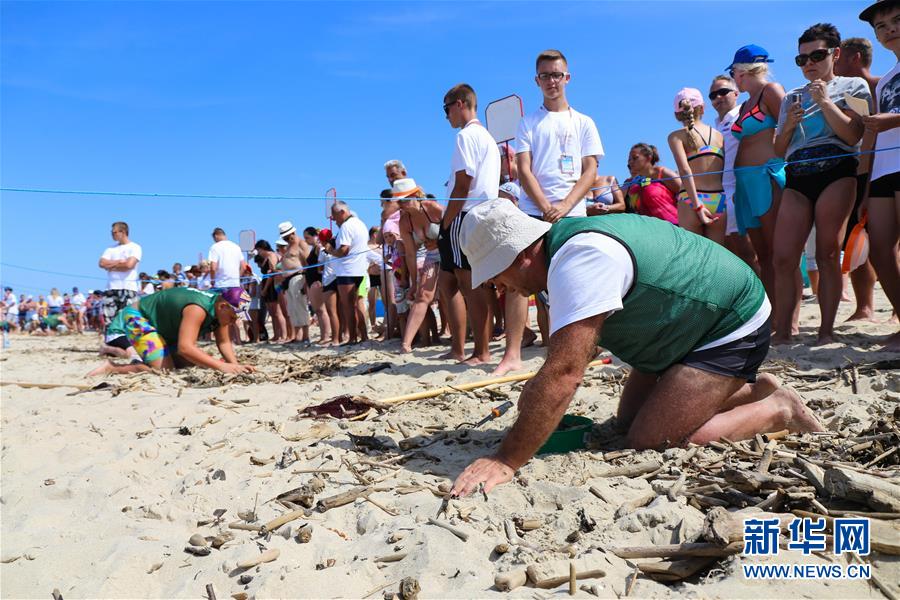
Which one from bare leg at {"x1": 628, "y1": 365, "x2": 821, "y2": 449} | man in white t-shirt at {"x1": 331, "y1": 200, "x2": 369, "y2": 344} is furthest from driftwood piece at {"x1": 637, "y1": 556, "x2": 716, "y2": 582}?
man in white t-shirt at {"x1": 331, "y1": 200, "x2": 369, "y2": 344}

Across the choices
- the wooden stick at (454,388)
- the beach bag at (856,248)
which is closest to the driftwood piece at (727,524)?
the wooden stick at (454,388)

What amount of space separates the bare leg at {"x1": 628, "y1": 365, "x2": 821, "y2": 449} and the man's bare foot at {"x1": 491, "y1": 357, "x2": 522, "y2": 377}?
2.03 metres

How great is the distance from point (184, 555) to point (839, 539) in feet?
7.20

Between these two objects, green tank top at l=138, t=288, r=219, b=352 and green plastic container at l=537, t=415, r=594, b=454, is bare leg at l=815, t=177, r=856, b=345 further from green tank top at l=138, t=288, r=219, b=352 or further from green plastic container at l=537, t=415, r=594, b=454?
green tank top at l=138, t=288, r=219, b=352

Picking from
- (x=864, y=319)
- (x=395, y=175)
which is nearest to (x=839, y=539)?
(x=864, y=319)

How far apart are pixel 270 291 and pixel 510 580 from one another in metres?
10.8

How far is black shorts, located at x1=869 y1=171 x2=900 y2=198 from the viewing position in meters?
4.46

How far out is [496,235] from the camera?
2885 mm

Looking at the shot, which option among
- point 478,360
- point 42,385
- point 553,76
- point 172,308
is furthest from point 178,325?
point 553,76

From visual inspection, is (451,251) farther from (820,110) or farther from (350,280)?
(350,280)

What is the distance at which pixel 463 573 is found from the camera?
2.17 meters

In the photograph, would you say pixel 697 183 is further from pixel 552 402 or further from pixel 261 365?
pixel 261 365

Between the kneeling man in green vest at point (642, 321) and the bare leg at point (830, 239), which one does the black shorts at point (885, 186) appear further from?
the kneeling man in green vest at point (642, 321)

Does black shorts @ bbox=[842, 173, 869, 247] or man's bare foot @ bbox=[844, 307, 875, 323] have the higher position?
black shorts @ bbox=[842, 173, 869, 247]
